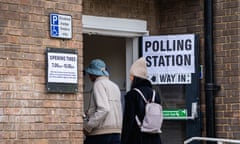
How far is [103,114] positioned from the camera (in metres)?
6.86

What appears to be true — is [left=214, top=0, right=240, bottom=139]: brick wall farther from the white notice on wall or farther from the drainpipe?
the white notice on wall

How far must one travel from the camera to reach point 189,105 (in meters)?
8.90

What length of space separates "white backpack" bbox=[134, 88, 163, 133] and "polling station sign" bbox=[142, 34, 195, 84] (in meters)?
2.63

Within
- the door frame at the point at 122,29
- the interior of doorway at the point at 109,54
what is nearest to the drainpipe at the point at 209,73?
the door frame at the point at 122,29

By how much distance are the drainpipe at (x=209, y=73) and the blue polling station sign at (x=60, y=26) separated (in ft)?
8.27

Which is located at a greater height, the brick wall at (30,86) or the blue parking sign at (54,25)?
the blue parking sign at (54,25)

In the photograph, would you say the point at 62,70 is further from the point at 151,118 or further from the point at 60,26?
the point at 151,118

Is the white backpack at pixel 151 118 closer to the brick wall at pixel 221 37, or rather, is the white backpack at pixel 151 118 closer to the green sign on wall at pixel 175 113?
the brick wall at pixel 221 37

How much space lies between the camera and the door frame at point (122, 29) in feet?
28.3

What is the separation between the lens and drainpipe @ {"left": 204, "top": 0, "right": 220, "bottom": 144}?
862cm

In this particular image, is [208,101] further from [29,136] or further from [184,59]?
[29,136]

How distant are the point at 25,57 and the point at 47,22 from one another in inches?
18.7

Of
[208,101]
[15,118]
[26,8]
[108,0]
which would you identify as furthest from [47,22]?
[208,101]

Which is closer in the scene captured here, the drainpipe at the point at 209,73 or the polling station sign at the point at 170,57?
the drainpipe at the point at 209,73
